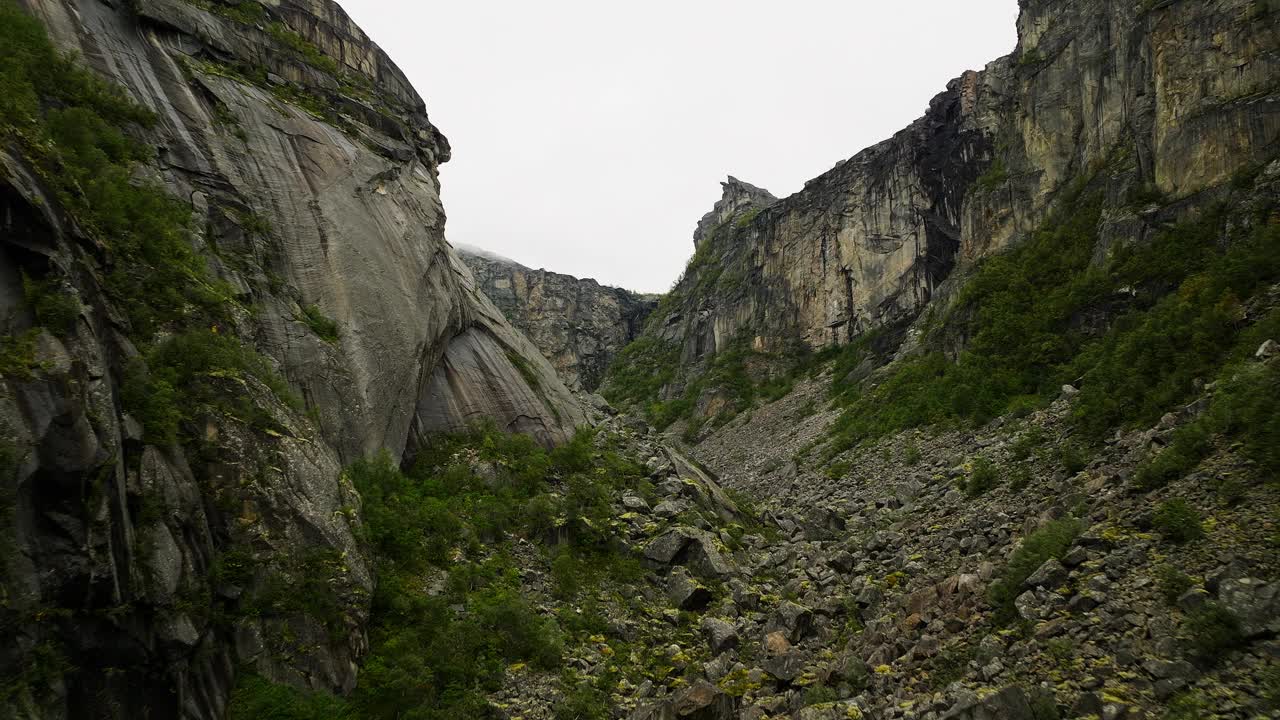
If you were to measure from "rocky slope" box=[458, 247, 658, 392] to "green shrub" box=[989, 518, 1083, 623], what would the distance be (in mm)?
79029

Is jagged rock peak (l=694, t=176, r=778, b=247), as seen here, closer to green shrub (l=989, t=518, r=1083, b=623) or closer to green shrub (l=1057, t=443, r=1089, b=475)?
green shrub (l=1057, t=443, r=1089, b=475)

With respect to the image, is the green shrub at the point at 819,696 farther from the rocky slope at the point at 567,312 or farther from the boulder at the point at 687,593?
the rocky slope at the point at 567,312

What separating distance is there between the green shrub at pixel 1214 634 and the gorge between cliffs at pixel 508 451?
1.6 inches

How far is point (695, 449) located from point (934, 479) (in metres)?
29.2

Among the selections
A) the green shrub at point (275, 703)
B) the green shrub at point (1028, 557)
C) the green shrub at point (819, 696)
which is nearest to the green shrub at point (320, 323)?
the green shrub at point (275, 703)

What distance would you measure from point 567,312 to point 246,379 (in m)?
83.6

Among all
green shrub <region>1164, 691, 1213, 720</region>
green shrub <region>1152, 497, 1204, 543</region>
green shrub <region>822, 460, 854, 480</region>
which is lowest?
green shrub <region>822, 460, 854, 480</region>

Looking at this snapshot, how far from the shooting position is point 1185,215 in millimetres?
24391

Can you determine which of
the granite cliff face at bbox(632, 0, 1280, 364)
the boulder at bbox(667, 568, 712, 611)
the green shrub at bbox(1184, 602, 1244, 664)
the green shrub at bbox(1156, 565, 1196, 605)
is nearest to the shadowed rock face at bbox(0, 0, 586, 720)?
the boulder at bbox(667, 568, 712, 611)

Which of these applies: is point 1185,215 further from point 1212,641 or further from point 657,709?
point 657,709

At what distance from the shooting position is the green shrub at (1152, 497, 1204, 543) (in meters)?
9.30

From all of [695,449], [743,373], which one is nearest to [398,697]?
[695,449]

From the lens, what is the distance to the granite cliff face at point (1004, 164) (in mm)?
24531

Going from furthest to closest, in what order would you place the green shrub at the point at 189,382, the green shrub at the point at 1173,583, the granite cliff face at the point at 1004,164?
the granite cliff face at the point at 1004,164 < the green shrub at the point at 189,382 < the green shrub at the point at 1173,583
